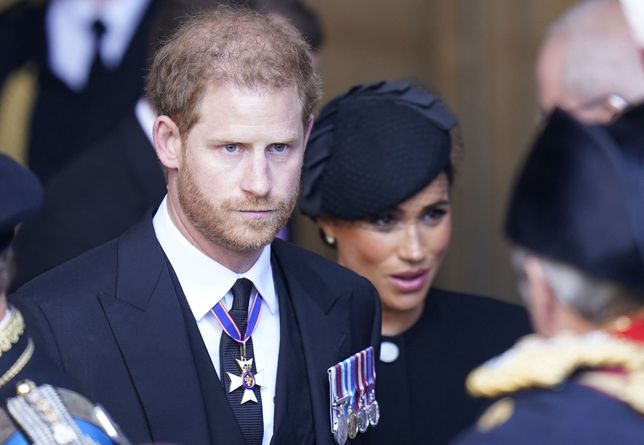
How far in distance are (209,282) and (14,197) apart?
25.9 inches

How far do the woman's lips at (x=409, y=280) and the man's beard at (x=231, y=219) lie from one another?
2.44ft

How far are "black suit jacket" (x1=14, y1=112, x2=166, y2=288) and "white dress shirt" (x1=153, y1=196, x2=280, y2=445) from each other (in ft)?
2.88

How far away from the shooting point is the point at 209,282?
3.01 m

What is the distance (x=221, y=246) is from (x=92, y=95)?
89.0 inches

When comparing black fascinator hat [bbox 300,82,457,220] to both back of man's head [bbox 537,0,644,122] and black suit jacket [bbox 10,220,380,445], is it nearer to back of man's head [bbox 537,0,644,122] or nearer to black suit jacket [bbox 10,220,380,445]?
back of man's head [bbox 537,0,644,122]

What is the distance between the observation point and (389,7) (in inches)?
243

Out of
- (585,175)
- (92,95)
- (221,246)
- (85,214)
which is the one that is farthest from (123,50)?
(585,175)

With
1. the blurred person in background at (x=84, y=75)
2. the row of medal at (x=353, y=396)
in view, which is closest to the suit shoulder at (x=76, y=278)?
the row of medal at (x=353, y=396)

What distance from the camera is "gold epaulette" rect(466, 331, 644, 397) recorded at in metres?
2.15

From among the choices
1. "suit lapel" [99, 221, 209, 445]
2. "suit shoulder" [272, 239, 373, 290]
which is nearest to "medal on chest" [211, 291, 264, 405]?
"suit lapel" [99, 221, 209, 445]

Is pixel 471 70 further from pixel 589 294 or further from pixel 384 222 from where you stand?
pixel 589 294

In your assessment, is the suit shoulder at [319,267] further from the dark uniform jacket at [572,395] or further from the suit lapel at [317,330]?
the dark uniform jacket at [572,395]

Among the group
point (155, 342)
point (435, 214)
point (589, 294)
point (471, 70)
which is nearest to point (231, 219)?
point (155, 342)

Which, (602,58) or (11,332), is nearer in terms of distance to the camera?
(11,332)
